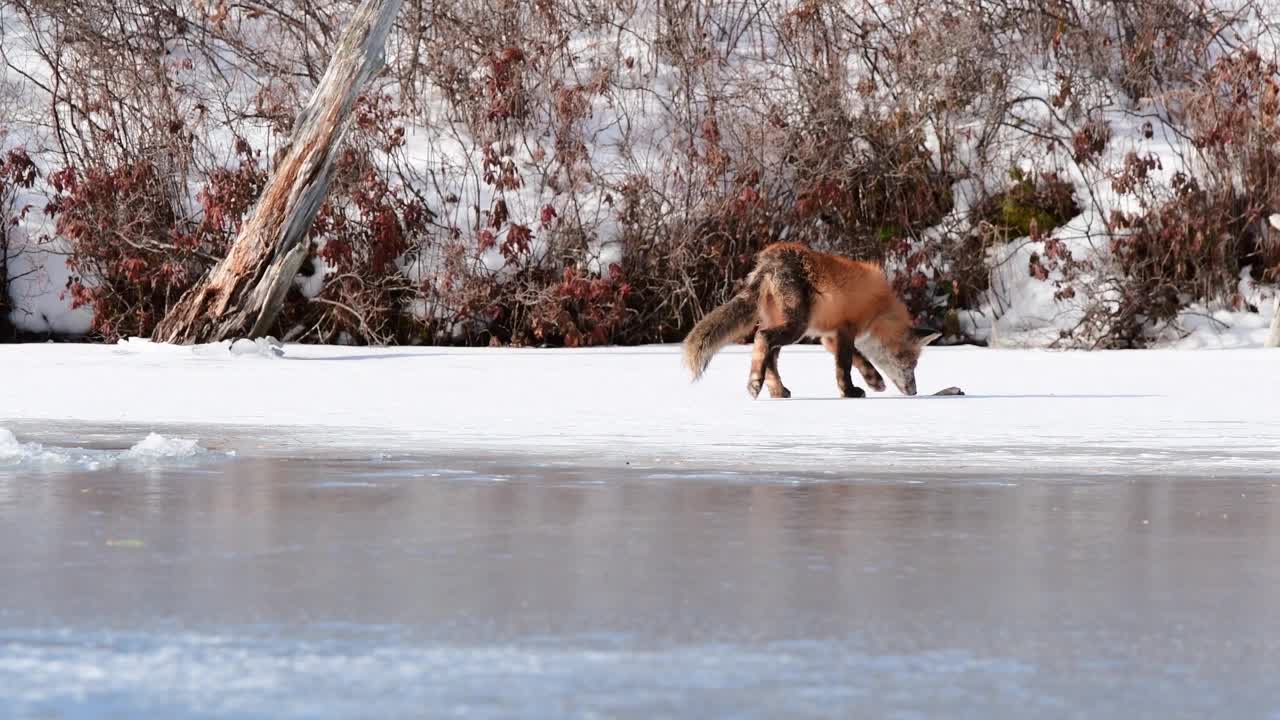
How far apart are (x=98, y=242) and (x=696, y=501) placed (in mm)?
13465

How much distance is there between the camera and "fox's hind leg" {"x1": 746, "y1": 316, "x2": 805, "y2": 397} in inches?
432

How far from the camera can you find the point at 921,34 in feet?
64.6

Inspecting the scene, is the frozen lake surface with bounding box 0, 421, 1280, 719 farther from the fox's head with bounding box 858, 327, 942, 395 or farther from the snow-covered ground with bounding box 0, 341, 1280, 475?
the fox's head with bounding box 858, 327, 942, 395

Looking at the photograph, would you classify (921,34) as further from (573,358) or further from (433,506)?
(433,506)

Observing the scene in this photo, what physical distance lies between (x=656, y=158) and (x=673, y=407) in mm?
9032

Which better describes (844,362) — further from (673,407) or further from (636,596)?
(636,596)

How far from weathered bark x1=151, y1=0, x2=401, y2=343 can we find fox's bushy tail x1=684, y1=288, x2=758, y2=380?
5.93 meters

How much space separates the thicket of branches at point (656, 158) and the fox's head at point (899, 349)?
20.0ft

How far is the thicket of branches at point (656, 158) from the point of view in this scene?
58.8 feet

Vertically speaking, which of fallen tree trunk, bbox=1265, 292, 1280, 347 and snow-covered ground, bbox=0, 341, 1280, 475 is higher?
fallen tree trunk, bbox=1265, 292, 1280, 347

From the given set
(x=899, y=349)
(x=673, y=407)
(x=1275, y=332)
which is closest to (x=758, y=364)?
(x=673, y=407)

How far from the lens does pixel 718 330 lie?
11.1m

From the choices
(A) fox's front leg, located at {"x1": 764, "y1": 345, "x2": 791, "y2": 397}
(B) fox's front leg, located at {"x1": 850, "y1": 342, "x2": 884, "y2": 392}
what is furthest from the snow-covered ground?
(A) fox's front leg, located at {"x1": 764, "y1": 345, "x2": 791, "y2": 397}

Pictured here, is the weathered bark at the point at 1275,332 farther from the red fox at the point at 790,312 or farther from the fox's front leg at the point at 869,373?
the red fox at the point at 790,312
